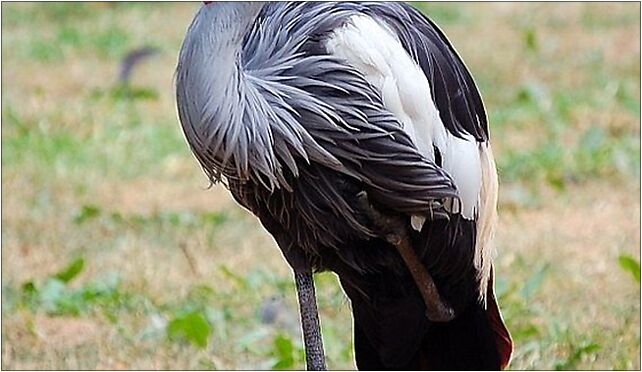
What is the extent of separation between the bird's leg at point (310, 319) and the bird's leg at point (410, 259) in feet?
0.70

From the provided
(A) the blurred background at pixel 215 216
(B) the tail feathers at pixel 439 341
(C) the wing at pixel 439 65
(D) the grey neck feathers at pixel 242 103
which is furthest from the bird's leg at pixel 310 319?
(A) the blurred background at pixel 215 216

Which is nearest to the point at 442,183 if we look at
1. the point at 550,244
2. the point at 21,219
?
the point at 550,244

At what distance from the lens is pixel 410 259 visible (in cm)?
300

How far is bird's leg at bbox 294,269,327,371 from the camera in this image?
3020mm

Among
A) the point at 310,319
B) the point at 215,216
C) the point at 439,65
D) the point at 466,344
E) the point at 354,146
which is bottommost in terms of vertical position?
the point at 466,344

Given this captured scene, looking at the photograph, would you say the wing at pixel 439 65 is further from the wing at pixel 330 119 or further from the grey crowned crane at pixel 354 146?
the wing at pixel 330 119

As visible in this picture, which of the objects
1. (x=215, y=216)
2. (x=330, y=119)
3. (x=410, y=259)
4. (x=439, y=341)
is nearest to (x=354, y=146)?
(x=330, y=119)

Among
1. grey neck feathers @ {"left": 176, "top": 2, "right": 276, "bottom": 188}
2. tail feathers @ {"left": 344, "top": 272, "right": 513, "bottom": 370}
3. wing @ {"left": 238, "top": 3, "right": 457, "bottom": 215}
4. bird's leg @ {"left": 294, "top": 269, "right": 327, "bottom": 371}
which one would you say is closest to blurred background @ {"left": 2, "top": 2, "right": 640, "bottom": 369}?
tail feathers @ {"left": 344, "top": 272, "right": 513, "bottom": 370}

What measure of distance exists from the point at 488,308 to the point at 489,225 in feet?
0.70

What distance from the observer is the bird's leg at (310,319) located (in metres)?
3.02

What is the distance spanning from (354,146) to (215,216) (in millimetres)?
2900

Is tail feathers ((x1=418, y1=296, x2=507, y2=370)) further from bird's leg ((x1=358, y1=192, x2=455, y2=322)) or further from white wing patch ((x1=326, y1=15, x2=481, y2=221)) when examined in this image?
white wing patch ((x1=326, y1=15, x2=481, y2=221))

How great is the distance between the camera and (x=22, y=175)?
6180mm

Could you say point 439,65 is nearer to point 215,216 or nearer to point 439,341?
point 439,341
